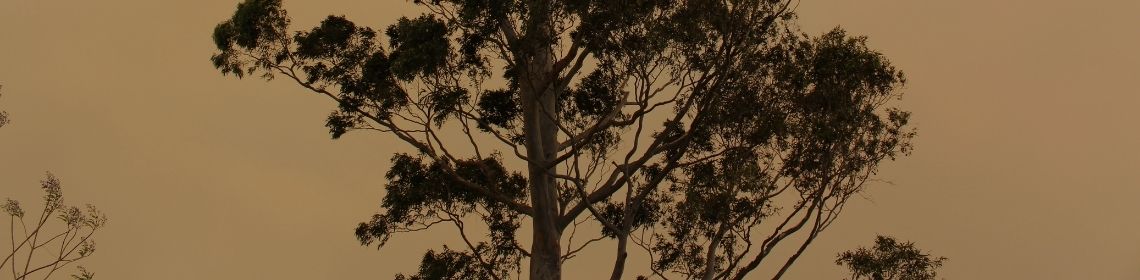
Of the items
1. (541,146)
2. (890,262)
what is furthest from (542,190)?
(890,262)

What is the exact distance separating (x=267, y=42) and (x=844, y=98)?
8.21m

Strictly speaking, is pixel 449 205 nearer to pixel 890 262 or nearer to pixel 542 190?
pixel 542 190

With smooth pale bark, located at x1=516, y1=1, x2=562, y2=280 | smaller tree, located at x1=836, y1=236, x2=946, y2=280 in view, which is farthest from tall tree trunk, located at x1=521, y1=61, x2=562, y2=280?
smaller tree, located at x1=836, y1=236, x2=946, y2=280

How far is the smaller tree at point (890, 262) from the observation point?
17.2m

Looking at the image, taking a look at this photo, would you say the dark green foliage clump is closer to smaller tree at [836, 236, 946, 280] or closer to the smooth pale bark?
the smooth pale bark

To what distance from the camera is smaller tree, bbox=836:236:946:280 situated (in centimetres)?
1725

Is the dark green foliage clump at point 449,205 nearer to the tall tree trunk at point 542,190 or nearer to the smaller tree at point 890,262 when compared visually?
the tall tree trunk at point 542,190

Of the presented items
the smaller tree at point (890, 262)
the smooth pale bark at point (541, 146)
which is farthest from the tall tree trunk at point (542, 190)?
the smaller tree at point (890, 262)

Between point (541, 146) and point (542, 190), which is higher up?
point (541, 146)

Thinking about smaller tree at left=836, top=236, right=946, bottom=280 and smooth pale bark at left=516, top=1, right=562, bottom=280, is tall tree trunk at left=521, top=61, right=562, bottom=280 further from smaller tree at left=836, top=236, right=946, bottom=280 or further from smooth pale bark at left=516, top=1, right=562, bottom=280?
smaller tree at left=836, top=236, right=946, bottom=280

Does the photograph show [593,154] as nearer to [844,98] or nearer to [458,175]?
[458,175]

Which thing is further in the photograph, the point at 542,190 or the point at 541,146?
the point at 541,146

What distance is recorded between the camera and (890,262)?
17.3 metres

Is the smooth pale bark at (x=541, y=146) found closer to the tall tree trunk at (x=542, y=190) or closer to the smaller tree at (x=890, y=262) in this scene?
the tall tree trunk at (x=542, y=190)
